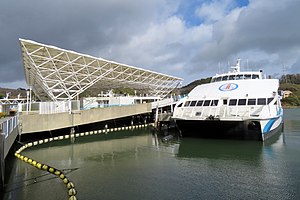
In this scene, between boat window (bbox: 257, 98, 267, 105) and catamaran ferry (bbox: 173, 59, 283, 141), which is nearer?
catamaran ferry (bbox: 173, 59, 283, 141)

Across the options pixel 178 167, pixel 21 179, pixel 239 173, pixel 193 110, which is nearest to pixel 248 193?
pixel 239 173

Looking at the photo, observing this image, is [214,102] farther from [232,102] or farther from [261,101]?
[261,101]

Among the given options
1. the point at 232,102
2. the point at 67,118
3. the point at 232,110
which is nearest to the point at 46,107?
the point at 67,118

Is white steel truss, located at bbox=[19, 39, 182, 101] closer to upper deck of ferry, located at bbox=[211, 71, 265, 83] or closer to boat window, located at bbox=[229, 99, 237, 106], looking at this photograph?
upper deck of ferry, located at bbox=[211, 71, 265, 83]

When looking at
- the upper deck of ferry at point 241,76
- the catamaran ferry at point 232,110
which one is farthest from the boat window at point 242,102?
the upper deck of ferry at point 241,76

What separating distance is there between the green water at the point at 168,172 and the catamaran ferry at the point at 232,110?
1.33m

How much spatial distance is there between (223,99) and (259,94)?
3.19 meters

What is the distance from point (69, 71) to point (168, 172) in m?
33.6

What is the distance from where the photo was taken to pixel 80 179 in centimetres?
1213

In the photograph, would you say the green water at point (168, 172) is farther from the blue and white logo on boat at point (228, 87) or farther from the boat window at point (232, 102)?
the blue and white logo on boat at point (228, 87)

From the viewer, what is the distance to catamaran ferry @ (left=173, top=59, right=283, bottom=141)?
20.4m

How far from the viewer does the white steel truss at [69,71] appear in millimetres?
33888

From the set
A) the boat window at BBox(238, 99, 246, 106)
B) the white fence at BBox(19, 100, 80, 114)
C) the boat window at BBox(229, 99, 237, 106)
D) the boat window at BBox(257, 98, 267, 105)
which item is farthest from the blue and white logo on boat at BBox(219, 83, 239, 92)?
the white fence at BBox(19, 100, 80, 114)

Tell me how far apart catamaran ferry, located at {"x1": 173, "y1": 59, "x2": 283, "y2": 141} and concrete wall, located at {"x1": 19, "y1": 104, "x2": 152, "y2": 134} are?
9291mm
